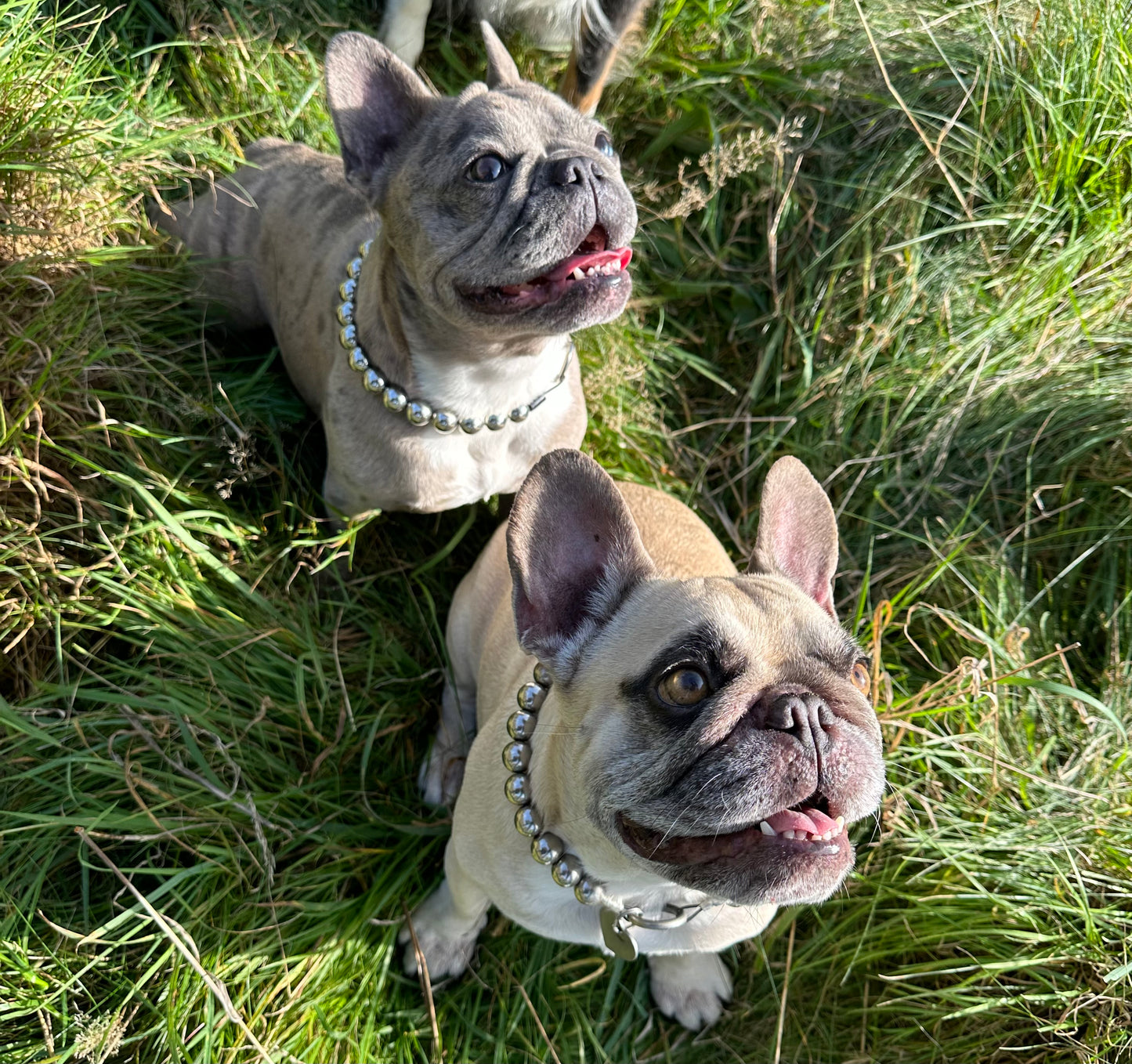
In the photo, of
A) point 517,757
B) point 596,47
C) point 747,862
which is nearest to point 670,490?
point 596,47

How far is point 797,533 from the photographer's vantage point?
8.73 ft

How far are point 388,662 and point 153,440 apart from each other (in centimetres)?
117

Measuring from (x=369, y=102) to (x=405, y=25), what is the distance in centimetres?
160

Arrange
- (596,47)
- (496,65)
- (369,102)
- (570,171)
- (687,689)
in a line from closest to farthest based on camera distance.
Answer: (687,689)
(570,171)
(369,102)
(496,65)
(596,47)

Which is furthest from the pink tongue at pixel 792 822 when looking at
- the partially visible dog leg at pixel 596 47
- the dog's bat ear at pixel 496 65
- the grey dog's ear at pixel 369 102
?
the partially visible dog leg at pixel 596 47

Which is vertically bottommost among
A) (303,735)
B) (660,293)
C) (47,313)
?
(303,735)

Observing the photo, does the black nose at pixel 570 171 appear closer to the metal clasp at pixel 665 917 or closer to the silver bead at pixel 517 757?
the silver bead at pixel 517 757

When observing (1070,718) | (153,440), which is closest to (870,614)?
(1070,718)

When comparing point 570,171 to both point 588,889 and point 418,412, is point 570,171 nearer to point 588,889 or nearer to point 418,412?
point 418,412

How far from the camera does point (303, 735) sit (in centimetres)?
358

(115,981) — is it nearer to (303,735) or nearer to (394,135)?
(303,735)

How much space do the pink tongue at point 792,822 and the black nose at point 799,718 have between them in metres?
0.18

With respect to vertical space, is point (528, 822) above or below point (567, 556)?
below

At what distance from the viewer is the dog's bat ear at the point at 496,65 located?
3.29 meters
